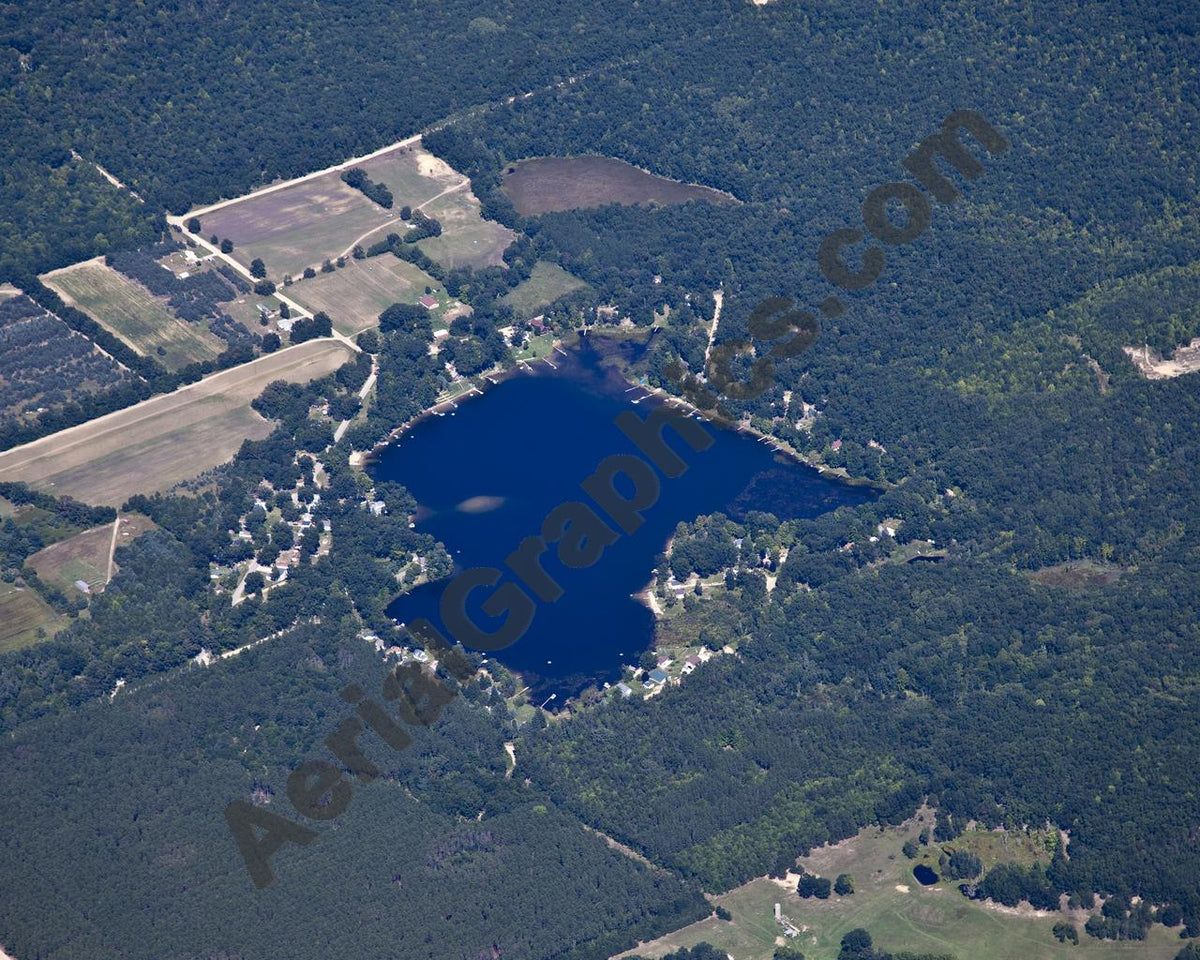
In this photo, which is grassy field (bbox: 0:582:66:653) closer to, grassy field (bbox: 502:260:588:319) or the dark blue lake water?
the dark blue lake water

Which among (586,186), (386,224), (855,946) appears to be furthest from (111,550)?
(855,946)

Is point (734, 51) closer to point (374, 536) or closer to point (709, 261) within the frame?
point (709, 261)

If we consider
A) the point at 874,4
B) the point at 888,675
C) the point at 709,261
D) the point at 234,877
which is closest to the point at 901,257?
the point at 709,261

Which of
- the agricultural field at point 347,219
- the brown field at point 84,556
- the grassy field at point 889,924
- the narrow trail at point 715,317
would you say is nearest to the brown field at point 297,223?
the agricultural field at point 347,219

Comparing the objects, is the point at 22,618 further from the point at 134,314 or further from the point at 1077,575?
the point at 1077,575

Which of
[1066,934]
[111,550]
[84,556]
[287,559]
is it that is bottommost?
[84,556]
